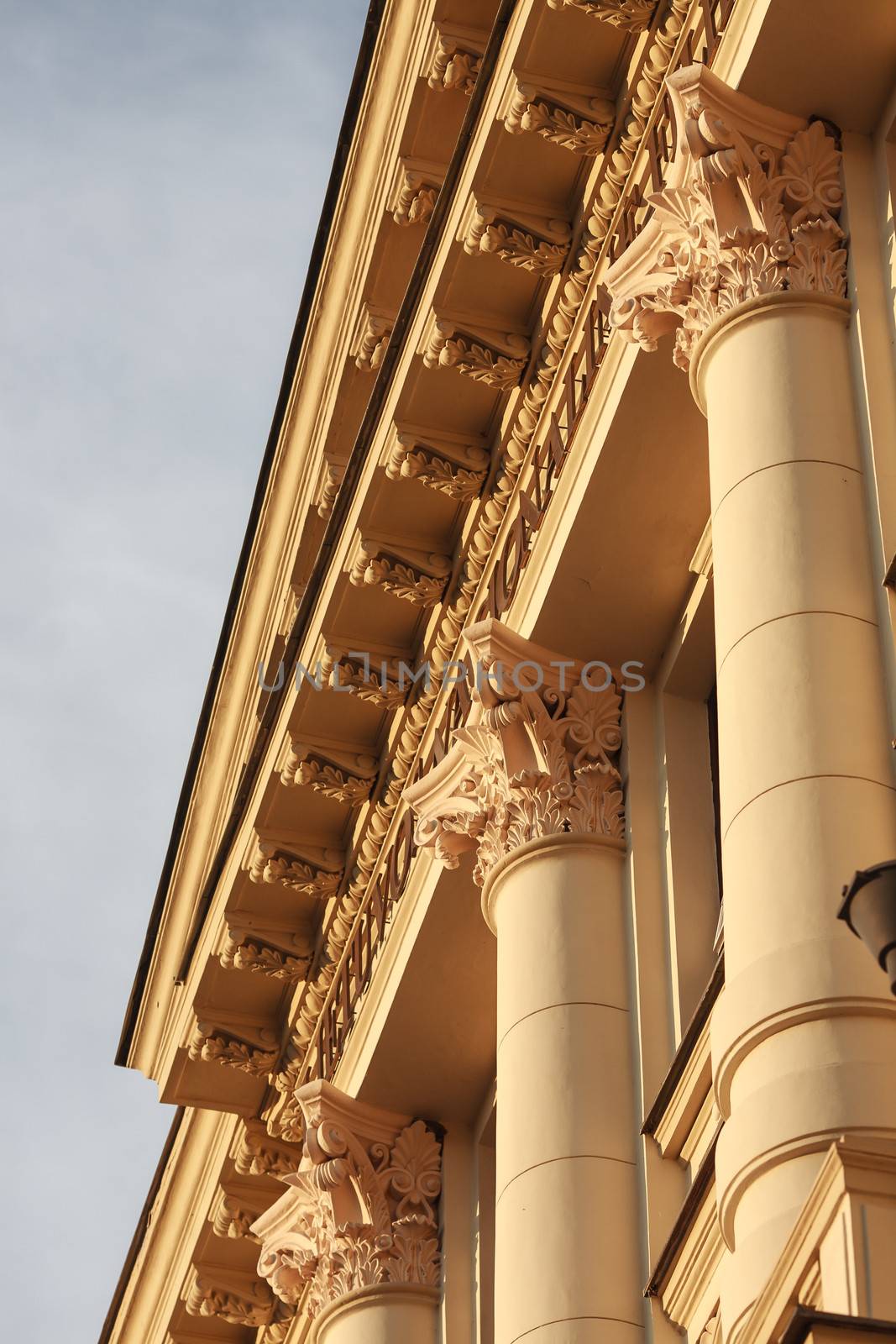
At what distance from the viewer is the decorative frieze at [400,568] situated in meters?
18.0

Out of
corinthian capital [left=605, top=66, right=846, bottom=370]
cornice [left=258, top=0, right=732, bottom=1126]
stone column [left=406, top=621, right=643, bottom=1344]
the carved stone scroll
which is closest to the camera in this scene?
corinthian capital [left=605, top=66, right=846, bottom=370]

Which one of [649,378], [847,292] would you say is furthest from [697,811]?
[847,292]

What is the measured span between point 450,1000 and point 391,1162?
1.38m

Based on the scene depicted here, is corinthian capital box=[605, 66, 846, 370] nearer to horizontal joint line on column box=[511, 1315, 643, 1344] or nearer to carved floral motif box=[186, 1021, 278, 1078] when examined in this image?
horizontal joint line on column box=[511, 1315, 643, 1344]

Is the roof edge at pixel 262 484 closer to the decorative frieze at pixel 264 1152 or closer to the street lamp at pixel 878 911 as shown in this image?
the decorative frieze at pixel 264 1152

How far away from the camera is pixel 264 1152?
21656mm

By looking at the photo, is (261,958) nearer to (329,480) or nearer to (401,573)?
(329,480)

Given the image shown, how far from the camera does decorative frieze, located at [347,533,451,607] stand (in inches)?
709

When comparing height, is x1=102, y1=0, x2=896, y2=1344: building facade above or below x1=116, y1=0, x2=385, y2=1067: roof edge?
below

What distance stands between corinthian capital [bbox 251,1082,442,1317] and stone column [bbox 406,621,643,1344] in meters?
2.94

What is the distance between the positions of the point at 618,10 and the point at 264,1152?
10420 millimetres

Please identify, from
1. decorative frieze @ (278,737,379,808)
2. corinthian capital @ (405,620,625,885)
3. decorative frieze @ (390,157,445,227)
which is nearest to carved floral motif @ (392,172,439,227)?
decorative frieze @ (390,157,445,227)

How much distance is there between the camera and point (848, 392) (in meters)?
12.7

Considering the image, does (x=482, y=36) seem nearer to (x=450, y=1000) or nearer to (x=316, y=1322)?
(x=450, y=1000)
